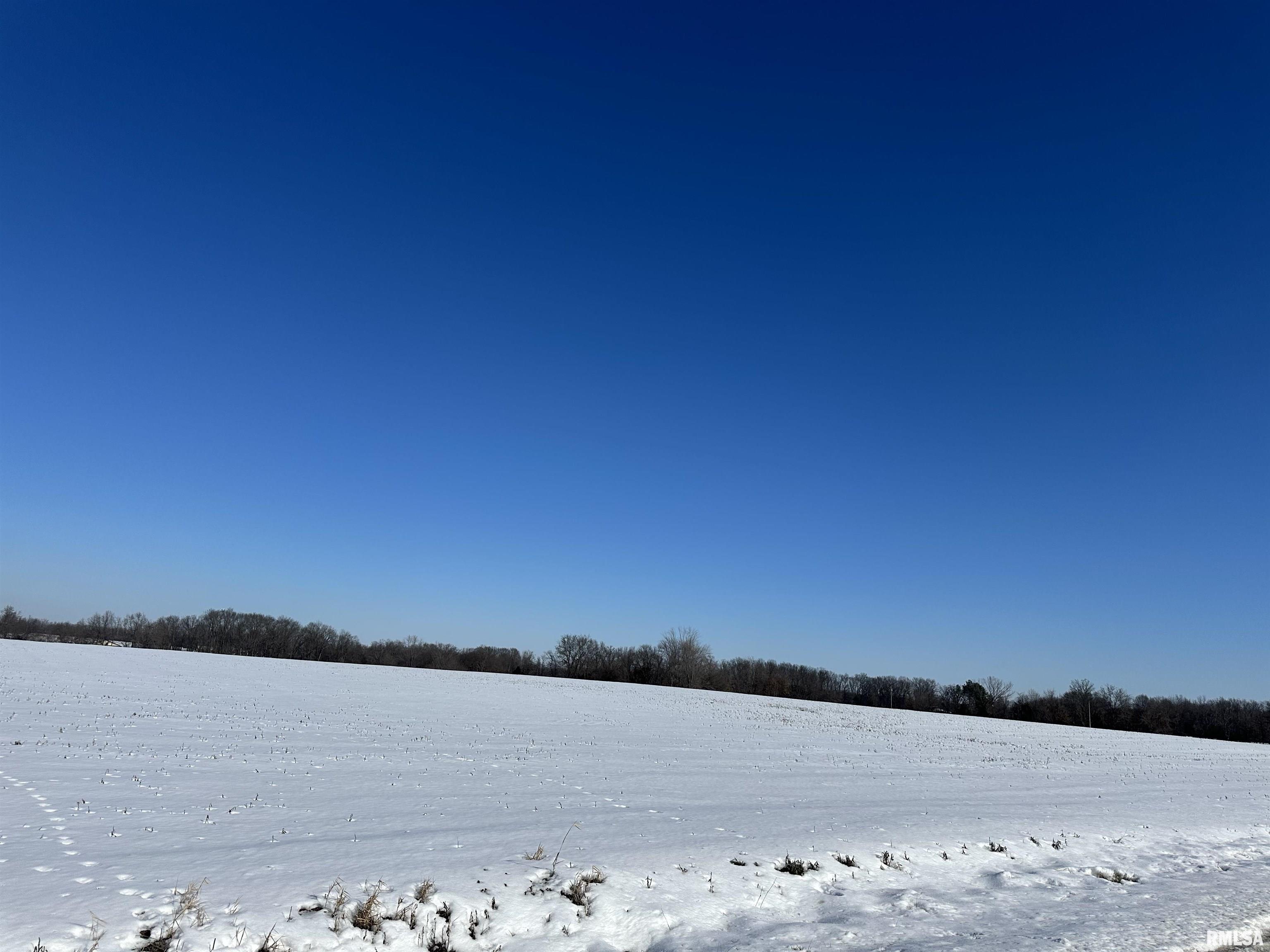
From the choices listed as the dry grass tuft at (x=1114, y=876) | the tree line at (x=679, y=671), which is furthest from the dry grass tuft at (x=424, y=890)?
the tree line at (x=679, y=671)

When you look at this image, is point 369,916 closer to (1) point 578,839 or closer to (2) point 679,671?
(1) point 578,839

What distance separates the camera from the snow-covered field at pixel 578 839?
7.48 metres

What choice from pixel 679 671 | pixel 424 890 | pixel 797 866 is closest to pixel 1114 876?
pixel 797 866

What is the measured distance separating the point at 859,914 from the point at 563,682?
2375 inches

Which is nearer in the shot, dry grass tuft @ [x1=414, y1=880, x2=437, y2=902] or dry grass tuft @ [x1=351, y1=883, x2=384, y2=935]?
dry grass tuft @ [x1=351, y1=883, x2=384, y2=935]

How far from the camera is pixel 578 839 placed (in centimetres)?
1097

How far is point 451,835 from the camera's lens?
35.5ft

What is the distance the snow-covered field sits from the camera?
748 cm

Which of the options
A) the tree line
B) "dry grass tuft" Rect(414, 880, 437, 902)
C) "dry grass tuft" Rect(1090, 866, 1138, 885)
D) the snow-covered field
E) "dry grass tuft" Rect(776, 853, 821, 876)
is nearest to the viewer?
the snow-covered field

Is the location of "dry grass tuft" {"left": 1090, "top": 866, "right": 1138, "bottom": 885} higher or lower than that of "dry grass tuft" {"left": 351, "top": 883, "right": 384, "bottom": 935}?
higher

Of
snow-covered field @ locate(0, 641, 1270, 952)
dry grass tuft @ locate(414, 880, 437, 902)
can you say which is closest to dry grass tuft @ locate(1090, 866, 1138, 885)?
snow-covered field @ locate(0, 641, 1270, 952)

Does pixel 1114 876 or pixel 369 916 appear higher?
pixel 1114 876

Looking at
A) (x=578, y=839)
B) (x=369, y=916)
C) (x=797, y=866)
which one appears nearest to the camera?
(x=369, y=916)

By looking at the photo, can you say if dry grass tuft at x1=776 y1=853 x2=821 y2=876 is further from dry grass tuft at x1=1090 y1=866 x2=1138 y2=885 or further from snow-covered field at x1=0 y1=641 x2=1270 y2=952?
dry grass tuft at x1=1090 y1=866 x2=1138 y2=885
